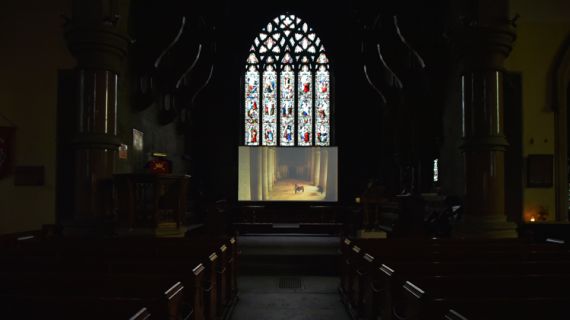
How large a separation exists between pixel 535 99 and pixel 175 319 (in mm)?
6944

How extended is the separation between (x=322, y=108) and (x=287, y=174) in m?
2.15

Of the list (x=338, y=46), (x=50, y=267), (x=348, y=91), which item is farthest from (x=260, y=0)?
(x=50, y=267)

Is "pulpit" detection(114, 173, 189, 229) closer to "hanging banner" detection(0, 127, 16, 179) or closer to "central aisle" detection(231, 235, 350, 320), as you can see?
"central aisle" detection(231, 235, 350, 320)

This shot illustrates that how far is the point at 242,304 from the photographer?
4.95 meters

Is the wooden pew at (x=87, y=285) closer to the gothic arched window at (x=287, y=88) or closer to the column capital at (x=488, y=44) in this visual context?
the column capital at (x=488, y=44)

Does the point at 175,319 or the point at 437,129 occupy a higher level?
the point at 437,129

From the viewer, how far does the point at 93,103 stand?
18.6 feet

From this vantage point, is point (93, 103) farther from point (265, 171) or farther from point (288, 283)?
point (265, 171)

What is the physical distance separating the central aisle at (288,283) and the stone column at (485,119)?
1.84m

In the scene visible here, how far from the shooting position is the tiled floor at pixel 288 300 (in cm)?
451

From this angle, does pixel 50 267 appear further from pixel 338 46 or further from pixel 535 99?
pixel 338 46

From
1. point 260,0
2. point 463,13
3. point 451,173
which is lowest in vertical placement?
point 451,173

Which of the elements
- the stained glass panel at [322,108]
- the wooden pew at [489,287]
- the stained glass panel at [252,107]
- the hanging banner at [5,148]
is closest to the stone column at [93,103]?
the hanging banner at [5,148]

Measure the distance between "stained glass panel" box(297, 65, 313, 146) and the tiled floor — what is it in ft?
25.4
